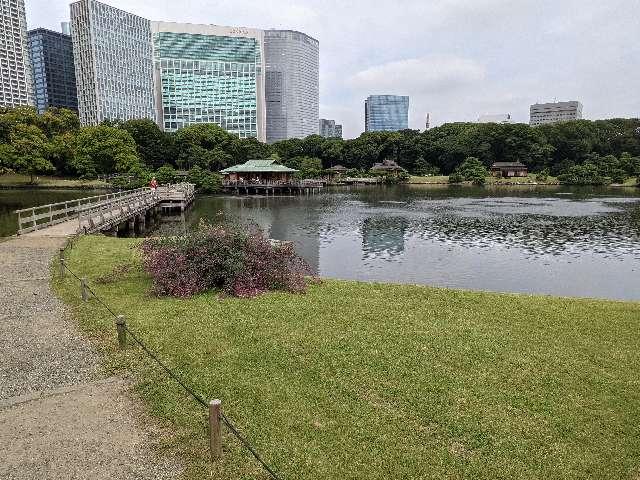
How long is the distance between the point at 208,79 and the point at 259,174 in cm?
10368

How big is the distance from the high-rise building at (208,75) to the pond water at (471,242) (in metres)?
123

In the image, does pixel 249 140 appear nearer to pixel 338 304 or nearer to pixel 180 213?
pixel 180 213

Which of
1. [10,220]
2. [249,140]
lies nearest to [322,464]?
[10,220]

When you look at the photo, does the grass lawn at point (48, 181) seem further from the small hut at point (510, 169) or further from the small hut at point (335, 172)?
the small hut at point (510, 169)

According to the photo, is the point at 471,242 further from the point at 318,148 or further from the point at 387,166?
the point at 318,148

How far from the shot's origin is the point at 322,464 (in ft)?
17.0

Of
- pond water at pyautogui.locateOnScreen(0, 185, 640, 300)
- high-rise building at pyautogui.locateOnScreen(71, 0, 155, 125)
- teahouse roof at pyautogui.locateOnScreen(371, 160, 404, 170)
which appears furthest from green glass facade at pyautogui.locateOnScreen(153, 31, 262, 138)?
pond water at pyautogui.locateOnScreen(0, 185, 640, 300)

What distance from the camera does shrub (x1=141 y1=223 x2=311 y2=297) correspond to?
39.0 feet

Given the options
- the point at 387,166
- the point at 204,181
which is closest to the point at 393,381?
the point at 204,181

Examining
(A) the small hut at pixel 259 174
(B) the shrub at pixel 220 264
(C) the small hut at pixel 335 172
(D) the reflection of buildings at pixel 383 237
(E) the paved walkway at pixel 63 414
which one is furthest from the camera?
(C) the small hut at pixel 335 172

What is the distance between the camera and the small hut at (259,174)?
244 feet

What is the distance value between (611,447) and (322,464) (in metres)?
3.51

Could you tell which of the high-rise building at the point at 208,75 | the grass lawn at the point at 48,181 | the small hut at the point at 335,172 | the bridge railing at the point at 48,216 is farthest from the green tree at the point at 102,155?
the high-rise building at the point at 208,75

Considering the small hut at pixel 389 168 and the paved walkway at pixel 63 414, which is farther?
the small hut at pixel 389 168
